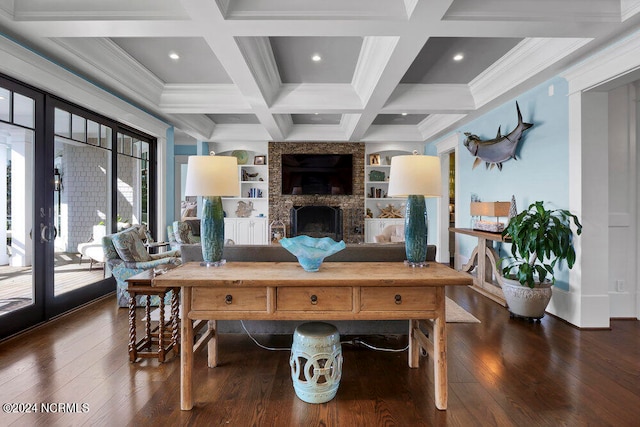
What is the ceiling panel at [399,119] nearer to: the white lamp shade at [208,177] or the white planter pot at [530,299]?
the white planter pot at [530,299]

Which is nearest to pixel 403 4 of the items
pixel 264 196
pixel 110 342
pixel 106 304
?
pixel 110 342

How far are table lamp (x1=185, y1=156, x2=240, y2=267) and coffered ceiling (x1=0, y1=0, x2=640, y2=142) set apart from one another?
1.11m

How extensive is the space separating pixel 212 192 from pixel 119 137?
3.29 m

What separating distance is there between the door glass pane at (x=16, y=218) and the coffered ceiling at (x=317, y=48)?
872 mm

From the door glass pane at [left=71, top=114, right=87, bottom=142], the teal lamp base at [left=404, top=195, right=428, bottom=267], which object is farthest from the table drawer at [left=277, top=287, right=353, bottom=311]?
the door glass pane at [left=71, top=114, right=87, bottom=142]

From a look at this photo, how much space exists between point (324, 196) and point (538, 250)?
454cm

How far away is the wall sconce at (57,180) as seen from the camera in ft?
10.5

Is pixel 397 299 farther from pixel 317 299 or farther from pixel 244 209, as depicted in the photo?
pixel 244 209

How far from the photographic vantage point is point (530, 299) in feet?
9.82

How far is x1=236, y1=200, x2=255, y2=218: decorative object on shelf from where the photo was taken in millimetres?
7051

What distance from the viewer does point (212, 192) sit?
1.95 m

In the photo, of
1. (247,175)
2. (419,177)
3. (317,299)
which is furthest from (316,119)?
(317,299)

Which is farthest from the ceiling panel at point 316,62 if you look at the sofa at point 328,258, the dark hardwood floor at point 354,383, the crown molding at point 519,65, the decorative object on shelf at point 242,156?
the decorative object on shelf at point 242,156

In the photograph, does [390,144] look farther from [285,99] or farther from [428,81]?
[285,99]
